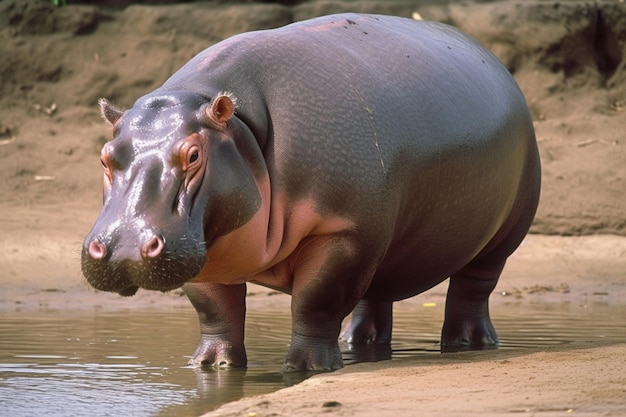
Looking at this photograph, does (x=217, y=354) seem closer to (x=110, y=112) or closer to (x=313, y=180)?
(x=313, y=180)

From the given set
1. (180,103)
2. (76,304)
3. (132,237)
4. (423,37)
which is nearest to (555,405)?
(132,237)

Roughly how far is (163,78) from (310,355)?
7933 millimetres

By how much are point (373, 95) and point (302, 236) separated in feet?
2.69

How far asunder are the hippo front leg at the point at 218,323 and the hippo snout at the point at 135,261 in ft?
3.70

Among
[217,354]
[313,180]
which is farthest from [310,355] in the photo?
[313,180]

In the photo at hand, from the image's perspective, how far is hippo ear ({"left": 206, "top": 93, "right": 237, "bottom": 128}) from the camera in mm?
5785

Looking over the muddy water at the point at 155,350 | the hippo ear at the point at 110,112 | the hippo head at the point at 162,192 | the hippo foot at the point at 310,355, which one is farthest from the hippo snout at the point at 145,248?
the hippo foot at the point at 310,355

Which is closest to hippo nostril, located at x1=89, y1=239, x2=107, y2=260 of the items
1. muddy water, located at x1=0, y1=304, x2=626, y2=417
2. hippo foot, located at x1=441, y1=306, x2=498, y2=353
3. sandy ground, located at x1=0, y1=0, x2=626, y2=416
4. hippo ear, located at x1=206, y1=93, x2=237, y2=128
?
muddy water, located at x1=0, y1=304, x2=626, y2=417

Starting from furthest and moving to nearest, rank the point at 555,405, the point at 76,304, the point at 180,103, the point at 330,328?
the point at 76,304
the point at 330,328
the point at 180,103
the point at 555,405

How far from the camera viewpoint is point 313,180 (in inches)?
240

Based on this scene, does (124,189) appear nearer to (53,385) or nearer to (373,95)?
(53,385)

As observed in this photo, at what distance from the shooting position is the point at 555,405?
4.72 meters

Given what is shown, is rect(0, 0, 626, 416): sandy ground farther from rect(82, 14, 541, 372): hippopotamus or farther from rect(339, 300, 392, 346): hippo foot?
rect(82, 14, 541, 372): hippopotamus

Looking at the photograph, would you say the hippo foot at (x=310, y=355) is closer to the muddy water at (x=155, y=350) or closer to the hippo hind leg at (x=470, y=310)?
the muddy water at (x=155, y=350)
